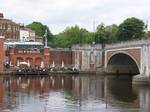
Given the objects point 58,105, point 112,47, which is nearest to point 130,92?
point 58,105

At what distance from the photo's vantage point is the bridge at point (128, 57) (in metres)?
75.5

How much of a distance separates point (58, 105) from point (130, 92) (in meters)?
17.5

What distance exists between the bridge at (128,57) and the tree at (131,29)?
19334 millimetres

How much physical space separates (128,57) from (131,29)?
25460 millimetres

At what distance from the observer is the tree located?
12198cm

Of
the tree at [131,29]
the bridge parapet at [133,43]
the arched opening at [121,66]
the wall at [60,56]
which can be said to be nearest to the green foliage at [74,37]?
the tree at [131,29]

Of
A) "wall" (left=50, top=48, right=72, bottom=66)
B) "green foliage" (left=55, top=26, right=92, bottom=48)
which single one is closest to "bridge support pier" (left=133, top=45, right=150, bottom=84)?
"wall" (left=50, top=48, right=72, bottom=66)

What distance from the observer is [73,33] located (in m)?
141

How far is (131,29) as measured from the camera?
4820 inches

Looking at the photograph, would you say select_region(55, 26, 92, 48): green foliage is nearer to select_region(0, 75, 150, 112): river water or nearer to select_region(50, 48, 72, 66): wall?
select_region(50, 48, 72, 66): wall

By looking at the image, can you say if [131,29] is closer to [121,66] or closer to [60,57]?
[60,57]

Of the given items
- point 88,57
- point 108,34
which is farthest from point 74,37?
point 88,57

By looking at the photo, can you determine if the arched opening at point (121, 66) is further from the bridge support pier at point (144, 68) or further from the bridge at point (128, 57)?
the bridge support pier at point (144, 68)

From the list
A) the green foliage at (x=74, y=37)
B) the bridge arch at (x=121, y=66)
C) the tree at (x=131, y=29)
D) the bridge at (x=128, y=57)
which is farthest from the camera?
the green foliage at (x=74, y=37)
